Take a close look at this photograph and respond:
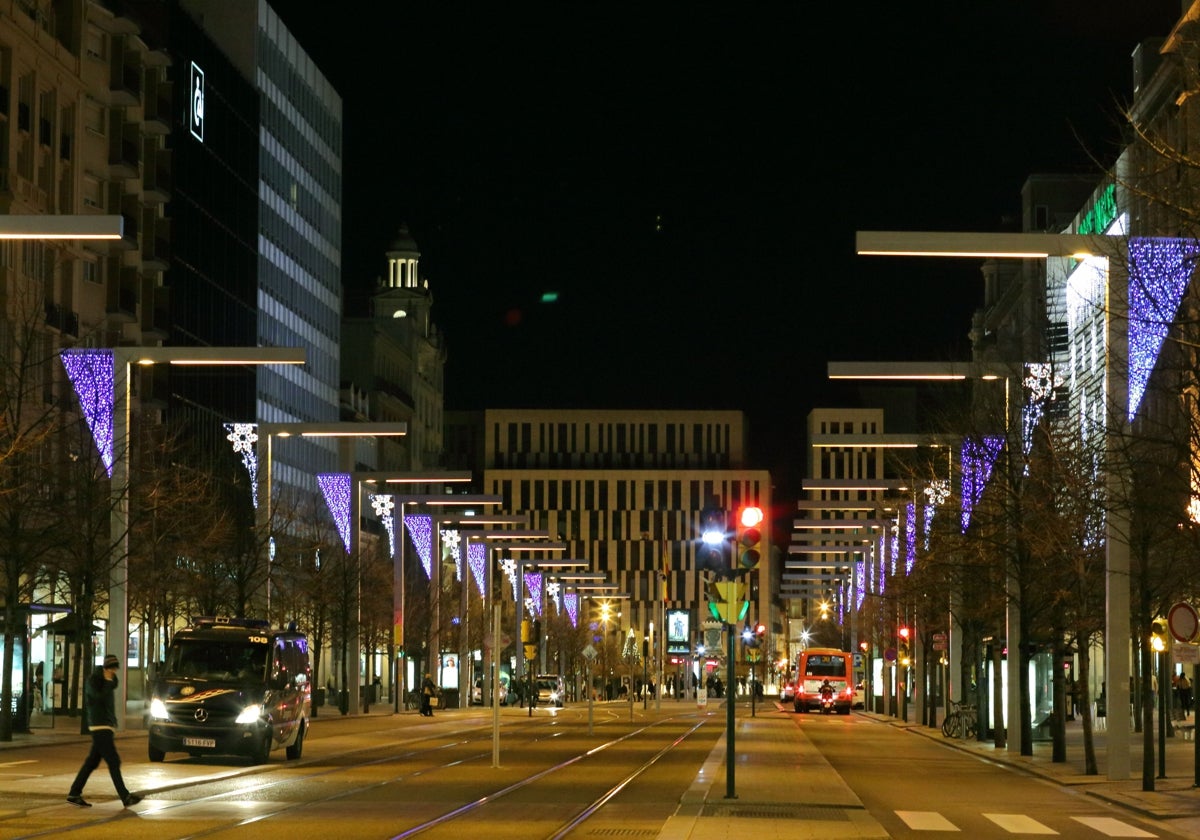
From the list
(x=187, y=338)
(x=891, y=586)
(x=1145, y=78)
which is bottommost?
(x=891, y=586)

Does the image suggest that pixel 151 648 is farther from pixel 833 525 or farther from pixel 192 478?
pixel 833 525

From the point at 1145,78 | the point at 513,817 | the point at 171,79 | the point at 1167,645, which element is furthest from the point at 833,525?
the point at 513,817

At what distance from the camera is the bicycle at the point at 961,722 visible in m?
55.6

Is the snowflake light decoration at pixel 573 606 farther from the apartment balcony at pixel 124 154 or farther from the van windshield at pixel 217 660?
the van windshield at pixel 217 660

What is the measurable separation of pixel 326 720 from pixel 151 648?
6.38m

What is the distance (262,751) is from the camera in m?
36.4

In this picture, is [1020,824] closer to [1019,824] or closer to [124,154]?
[1019,824]

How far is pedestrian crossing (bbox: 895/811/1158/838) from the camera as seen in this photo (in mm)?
24719

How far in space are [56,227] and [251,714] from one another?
36.5 ft

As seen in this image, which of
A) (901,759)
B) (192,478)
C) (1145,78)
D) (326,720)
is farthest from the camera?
(1145,78)

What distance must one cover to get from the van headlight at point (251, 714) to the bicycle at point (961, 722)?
991 inches

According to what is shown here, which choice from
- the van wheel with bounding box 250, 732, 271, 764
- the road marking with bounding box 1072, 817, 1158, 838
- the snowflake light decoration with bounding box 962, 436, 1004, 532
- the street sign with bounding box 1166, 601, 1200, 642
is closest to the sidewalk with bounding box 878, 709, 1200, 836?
the road marking with bounding box 1072, 817, 1158, 838

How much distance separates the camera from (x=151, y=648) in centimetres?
6888

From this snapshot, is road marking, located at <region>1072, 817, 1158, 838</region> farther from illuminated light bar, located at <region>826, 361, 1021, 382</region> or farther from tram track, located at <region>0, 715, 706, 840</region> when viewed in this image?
illuminated light bar, located at <region>826, 361, 1021, 382</region>
